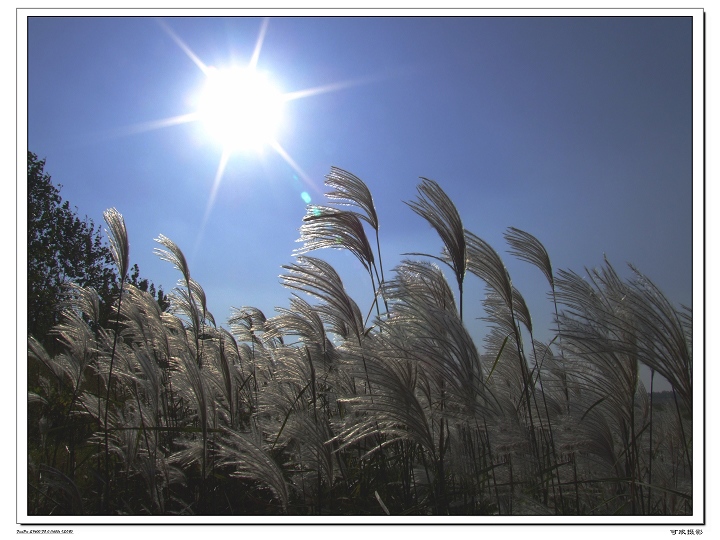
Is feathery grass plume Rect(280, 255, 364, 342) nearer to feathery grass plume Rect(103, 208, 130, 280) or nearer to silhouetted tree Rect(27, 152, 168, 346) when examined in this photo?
feathery grass plume Rect(103, 208, 130, 280)

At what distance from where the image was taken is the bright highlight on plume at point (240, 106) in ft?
8.55

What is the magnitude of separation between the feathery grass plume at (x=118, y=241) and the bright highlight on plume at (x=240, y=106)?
827 mm

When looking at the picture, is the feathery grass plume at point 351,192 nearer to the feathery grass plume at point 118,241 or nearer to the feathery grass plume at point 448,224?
the feathery grass plume at point 448,224

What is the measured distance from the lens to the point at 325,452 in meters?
2.10

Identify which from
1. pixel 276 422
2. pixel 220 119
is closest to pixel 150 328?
pixel 276 422

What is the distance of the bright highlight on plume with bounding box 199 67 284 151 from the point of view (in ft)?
8.55

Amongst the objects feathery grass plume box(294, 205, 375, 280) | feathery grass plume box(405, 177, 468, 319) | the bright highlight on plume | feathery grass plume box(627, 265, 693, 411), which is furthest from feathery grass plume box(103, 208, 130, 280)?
feathery grass plume box(627, 265, 693, 411)

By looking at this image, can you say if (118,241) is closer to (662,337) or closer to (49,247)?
(662,337)

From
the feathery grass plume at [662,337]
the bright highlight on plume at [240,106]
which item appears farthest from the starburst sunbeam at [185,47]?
the feathery grass plume at [662,337]

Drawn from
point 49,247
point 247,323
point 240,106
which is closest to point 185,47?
point 240,106
